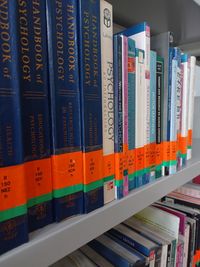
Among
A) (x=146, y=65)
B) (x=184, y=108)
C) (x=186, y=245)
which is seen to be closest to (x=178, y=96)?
(x=184, y=108)

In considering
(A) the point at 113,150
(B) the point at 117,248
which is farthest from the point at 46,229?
(B) the point at 117,248

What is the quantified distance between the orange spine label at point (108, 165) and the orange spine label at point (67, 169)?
6 centimetres

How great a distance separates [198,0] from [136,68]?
37cm

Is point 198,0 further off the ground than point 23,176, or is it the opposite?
point 198,0

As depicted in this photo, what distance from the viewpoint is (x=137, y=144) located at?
16.9 inches

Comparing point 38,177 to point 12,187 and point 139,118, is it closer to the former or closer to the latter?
point 12,187

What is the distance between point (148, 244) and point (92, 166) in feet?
0.98

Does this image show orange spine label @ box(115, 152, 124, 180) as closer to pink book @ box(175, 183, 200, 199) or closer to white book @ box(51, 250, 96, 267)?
white book @ box(51, 250, 96, 267)

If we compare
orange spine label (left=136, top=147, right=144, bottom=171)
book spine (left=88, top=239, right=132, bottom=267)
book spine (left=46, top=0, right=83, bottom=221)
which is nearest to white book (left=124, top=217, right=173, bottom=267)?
book spine (left=88, top=239, right=132, bottom=267)

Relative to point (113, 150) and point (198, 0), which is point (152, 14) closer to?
point (198, 0)

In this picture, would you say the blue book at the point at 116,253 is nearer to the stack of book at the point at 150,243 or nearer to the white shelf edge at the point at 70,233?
the stack of book at the point at 150,243

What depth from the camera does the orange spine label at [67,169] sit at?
29 centimetres

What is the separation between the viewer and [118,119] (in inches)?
15.0

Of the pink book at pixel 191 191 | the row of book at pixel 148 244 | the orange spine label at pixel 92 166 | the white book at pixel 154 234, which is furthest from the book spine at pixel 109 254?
the pink book at pixel 191 191
